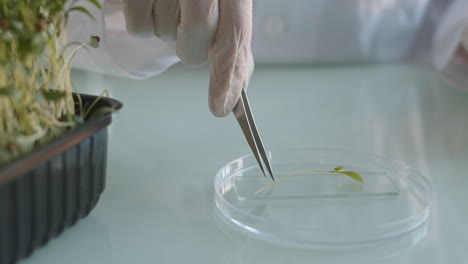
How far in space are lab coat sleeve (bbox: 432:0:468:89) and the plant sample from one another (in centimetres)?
111

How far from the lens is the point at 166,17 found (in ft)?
2.94

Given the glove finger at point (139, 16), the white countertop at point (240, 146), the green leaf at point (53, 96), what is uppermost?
the glove finger at point (139, 16)

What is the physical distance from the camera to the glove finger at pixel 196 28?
0.85m

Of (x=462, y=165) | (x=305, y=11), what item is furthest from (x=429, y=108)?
(x=305, y=11)

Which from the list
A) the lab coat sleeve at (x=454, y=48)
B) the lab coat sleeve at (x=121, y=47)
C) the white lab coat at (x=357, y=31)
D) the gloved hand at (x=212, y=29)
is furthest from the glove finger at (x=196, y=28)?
the lab coat sleeve at (x=454, y=48)

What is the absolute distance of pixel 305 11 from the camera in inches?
63.9

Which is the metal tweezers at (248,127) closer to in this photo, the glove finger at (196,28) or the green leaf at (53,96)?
the glove finger at (196,28)

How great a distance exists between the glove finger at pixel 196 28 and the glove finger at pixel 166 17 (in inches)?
1.0

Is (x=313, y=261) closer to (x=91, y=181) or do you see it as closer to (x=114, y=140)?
(x=91, y=181)

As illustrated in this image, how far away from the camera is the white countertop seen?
748 millimetres

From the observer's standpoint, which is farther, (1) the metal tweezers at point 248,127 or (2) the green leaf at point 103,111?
(1) the metal tweezers at point 248,127

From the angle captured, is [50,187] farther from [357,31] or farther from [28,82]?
[357,31]

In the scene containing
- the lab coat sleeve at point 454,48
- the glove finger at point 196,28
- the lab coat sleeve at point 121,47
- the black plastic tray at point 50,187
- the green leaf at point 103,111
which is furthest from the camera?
the lab coat sleeve at point 454,48

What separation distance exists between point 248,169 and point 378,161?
250 millimetres
